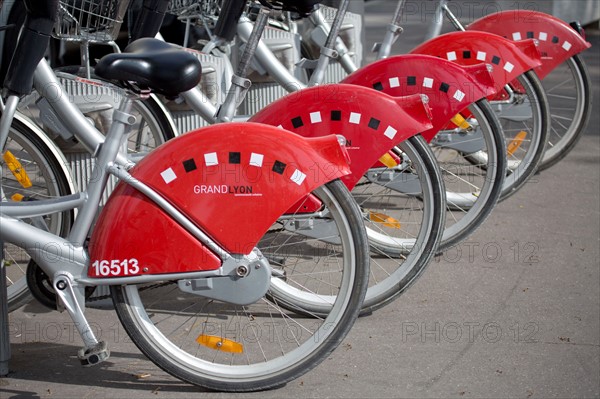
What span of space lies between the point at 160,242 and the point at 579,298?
7.00ft

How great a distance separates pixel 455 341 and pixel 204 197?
1332 millimetres

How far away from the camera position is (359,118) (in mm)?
4449

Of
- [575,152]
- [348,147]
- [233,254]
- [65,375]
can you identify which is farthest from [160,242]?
[575,152]

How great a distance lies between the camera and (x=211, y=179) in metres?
3.64

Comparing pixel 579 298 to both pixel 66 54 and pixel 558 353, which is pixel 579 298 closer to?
pixel 558 353

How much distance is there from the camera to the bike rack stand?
3.94 m

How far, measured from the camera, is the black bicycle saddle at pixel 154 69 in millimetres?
3504

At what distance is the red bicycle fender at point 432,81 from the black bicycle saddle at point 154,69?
5.23ft

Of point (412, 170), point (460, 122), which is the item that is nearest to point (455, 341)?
point (412, 170)

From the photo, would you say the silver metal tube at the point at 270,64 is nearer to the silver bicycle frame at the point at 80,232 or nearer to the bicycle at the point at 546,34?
the bicycle at the point at 546,34

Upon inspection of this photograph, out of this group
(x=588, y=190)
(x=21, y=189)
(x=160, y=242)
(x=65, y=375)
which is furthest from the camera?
(x=588, y=190)

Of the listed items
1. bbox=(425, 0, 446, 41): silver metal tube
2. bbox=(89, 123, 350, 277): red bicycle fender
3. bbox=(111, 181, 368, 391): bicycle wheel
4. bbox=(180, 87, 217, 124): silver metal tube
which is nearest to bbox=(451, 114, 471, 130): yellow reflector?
bbox=(425, 0, 446, 41): silver metal tube

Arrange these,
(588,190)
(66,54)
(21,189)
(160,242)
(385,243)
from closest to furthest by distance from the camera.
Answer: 1. (160,242)
2. (21,189)
3. (385,243)
4. (588,190)
5. (66,54)

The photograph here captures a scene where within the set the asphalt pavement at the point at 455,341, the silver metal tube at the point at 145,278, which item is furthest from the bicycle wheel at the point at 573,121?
the silver metal tube at the point at 145,278
